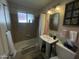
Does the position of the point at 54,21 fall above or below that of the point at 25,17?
below

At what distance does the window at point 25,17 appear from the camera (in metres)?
3.08

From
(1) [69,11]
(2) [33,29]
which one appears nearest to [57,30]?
(1) [69,11]

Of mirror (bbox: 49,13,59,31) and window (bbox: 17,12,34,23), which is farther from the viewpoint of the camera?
window (bbox: 17,12,34,23)

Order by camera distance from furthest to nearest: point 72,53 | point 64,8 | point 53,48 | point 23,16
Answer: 1. point 23,16
2. point 53,48
3. point 64,8
4. point 72,53

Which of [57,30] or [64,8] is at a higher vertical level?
[64,8]

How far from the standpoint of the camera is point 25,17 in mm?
3289

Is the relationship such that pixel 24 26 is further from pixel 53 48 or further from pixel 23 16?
pixel 53 48

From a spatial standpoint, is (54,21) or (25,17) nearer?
(54,21)

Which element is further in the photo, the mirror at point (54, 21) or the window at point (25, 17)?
the window at point (25, 17)

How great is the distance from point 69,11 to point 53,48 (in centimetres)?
132

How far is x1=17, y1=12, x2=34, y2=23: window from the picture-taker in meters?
3.08

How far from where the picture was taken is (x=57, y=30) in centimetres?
223

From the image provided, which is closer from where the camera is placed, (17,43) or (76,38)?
(76,38)

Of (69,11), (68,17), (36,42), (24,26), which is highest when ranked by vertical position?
(69,11)
